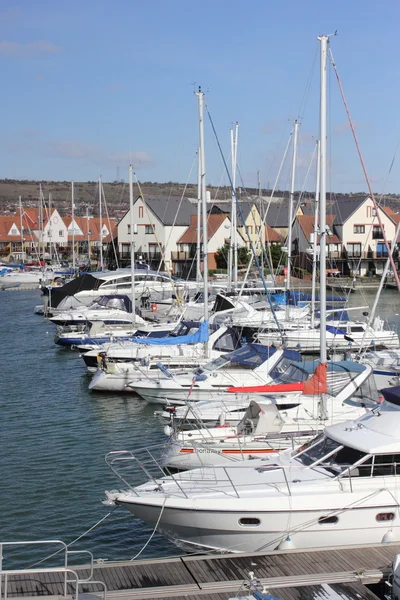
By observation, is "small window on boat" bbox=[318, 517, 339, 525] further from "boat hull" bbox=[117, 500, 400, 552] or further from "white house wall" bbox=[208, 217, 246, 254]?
"white house wall" bbox=[208, 217, 246, 254]

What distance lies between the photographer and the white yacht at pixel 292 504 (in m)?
15.0

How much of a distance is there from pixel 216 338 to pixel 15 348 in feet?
53.3

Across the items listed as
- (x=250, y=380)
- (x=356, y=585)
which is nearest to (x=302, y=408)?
(x=250, y=380)

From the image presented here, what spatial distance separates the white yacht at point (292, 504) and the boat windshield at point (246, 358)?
41.2 ft

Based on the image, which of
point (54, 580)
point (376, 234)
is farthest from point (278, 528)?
point (376, 234)

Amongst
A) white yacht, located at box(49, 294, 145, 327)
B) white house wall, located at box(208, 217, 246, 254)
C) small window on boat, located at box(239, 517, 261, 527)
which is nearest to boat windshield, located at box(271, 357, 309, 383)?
small window on boat, located at box(239, 517, 261, 527)

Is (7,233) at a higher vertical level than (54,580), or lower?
higher

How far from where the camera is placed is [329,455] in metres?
16.1

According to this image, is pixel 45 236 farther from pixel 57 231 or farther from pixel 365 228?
pixel 365 228

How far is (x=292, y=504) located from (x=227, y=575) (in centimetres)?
191

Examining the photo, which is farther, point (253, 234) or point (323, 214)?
point (253, 234)

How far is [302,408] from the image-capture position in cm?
2350

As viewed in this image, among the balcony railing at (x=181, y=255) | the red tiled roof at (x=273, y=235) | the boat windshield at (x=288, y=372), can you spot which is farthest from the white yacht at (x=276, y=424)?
the red tiled roof at (x=273, y=235)

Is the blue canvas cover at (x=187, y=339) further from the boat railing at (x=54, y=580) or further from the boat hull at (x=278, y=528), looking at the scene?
the boat railing at (x=54, y=580)
